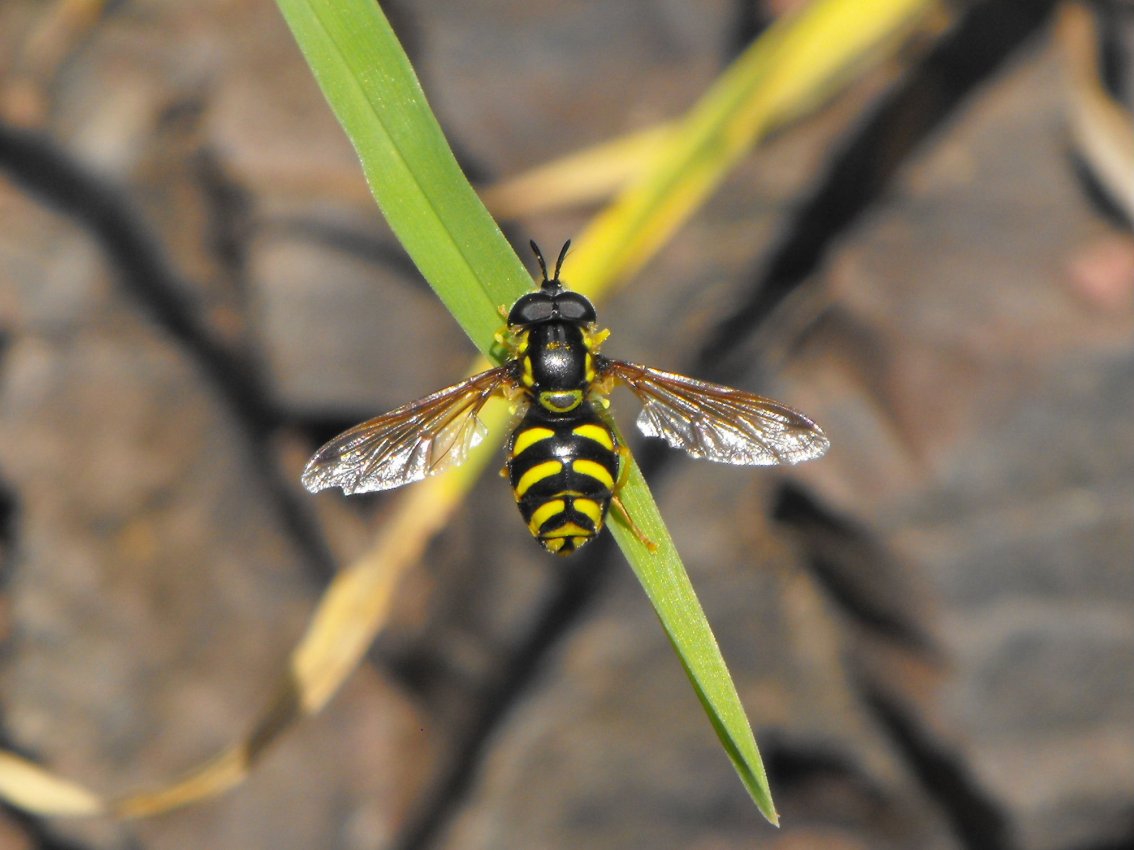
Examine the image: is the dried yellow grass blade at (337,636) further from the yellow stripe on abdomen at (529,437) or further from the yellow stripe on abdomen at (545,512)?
the yellow stripe on abdomen at (545,512)

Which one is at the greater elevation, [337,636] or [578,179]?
[578,179]

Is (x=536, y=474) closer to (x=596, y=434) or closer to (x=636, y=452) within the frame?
(x=596, y=434)

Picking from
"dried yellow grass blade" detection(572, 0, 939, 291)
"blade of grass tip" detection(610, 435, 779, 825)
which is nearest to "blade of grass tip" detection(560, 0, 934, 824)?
"dried yellow grass blade" detection(572, 0, 939, 291)

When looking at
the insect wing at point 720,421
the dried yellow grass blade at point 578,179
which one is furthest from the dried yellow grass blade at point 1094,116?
the insect wing at point 720,421

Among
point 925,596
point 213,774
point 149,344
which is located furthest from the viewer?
point 149,344

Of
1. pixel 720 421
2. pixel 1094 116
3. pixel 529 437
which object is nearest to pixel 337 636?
pixel 529 437

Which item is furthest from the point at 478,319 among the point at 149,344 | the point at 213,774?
the point at 149,344

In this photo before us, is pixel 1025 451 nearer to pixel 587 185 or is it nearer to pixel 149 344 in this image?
pixel 587 185
